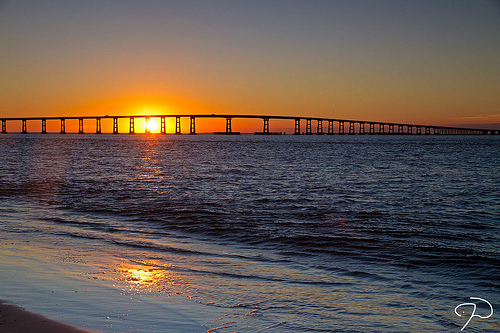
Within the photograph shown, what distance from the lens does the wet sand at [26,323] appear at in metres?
4.81

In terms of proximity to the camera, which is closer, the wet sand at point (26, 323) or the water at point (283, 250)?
the wet sand at point (26, 323)

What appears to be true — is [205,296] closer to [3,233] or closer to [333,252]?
[333,252]

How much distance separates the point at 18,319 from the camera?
509 centimetres

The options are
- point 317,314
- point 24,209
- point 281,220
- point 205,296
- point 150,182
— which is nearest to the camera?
point 317,314

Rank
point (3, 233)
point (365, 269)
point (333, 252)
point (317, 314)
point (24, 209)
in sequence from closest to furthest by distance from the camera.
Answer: point (317, 314), point (365, 269), point (333, 252), point (3, 233), point (24, 209)

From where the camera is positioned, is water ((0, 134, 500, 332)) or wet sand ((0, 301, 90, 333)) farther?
water ((0, 134, 500, 332))

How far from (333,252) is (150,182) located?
699 inches

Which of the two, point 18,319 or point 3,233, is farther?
point 3,233

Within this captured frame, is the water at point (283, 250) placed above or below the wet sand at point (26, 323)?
below

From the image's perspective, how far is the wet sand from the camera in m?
4.81

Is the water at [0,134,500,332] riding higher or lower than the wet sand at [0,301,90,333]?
lower

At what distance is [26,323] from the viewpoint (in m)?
4.98

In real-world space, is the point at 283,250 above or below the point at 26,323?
below

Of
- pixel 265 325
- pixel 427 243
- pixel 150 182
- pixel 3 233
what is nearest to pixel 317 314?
pixel 265 325
